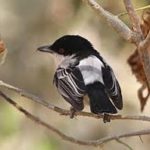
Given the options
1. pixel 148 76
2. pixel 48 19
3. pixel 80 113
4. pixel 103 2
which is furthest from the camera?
pixel 48 19

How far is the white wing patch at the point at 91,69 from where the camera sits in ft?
12.6

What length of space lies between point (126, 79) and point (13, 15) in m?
1.64

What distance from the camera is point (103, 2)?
255 inches

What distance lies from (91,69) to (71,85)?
0.21 metres

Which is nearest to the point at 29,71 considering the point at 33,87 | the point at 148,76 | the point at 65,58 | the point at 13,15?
the point at 33,87

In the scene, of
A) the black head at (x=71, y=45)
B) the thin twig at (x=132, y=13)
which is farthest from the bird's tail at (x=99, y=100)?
the thin twig at (x=132, y=13)

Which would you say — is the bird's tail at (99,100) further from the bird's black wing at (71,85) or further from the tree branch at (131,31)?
the tree branch at (131,31)

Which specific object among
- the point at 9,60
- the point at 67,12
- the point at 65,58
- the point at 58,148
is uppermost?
the point at 65,58

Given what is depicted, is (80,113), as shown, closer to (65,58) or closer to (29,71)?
(65,58)

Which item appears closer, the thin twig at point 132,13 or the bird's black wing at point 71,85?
the thin twig at point 132,13

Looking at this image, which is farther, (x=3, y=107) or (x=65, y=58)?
(x=3, y=107)

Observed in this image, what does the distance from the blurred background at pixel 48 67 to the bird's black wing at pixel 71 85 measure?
2.71 metres

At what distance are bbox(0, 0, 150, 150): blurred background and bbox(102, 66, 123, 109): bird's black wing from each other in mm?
A: 2778

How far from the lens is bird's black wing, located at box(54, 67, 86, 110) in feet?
11.9
